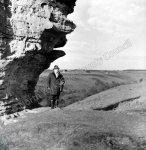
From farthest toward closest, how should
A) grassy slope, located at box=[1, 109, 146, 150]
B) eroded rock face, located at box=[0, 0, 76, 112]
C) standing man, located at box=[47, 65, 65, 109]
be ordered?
eroded rock face, located at box=[0, 0, 76, 112]
standing man, located at box=[47, 65, 65, 109]
grassy slope, located at box=[1, 109, 146, 150]

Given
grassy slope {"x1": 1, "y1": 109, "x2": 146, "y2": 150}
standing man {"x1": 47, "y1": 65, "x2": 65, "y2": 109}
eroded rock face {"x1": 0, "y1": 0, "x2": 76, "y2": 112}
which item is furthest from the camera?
eroded rock face {"x1": 0, "y1": 0, "x2": 76, "y2": 112}

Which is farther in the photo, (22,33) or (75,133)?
(22,33)

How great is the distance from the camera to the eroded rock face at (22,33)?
11.8m

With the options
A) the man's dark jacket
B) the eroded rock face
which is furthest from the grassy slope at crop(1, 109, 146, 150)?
the eroded rock face

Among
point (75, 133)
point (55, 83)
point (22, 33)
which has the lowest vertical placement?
point (75, 133)

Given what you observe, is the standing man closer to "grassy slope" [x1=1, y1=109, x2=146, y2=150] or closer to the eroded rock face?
"grassy slope" [x1=1, y1=109, x2=146, y2=150]

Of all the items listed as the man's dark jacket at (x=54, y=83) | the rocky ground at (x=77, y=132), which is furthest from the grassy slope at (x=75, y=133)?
the man's dark jacket at (x=54, y=83)

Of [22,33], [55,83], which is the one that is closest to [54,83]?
[55,83]

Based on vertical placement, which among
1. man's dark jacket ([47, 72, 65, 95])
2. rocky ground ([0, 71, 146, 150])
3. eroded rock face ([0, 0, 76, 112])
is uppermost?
eroded rock face ([0, 0, 76, 112])

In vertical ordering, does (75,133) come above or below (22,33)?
below

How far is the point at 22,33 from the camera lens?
1207cm

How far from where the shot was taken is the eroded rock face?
1184 cm

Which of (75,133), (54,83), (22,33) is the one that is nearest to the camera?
(75,133)

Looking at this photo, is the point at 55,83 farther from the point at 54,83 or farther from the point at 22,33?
the point at 22,33
